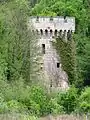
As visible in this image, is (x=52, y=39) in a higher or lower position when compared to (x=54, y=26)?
lower

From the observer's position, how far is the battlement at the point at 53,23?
4469cm

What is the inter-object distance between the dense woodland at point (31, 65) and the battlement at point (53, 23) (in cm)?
154


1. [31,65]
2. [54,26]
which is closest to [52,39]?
[54,26]

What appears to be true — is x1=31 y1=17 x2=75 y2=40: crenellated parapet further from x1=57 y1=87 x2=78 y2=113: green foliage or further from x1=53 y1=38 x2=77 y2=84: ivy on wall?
x1=57 y1=87 x2=78 y2=113: green foliage

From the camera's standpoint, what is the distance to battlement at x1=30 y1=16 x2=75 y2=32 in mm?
44688

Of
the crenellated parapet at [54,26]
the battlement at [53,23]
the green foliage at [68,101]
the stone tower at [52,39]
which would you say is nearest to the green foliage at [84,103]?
the green foliage at [68,101]

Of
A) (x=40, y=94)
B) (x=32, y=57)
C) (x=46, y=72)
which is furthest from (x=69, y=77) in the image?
(x=40, y=94)

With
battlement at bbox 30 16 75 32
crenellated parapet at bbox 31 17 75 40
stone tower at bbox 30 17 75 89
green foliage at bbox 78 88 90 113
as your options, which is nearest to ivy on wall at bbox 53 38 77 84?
stone tower at bbox 30 17 75 89

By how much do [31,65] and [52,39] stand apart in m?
5.12

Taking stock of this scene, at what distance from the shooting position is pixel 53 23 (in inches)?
1778

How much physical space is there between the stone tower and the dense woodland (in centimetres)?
64

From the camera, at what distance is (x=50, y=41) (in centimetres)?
4516

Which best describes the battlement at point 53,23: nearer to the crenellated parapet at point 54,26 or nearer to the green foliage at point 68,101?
the crenellated parapet at point 54,26

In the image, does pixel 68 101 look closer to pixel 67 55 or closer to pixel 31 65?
pixel 31 65
